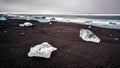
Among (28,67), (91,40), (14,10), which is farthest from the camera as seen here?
(14,10)

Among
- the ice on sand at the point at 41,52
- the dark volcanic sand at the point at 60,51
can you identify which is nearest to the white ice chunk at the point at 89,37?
the dark volcanic sand at the point at 60,51

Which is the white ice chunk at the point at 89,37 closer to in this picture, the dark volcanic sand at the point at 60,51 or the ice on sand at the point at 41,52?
the dark volcanic sand at the point at 60,51

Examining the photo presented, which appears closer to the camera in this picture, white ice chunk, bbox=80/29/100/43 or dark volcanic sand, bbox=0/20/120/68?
dark volcanic sand, bbox=0/20/120/68

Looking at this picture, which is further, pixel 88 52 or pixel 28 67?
pixel 88 52

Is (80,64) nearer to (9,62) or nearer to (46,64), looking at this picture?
(46,64)

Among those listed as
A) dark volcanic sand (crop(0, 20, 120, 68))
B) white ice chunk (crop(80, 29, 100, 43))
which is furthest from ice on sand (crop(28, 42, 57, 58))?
white ice chunk (crop(80, 29, 100, 43))

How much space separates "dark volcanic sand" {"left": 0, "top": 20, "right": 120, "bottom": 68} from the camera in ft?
2.60

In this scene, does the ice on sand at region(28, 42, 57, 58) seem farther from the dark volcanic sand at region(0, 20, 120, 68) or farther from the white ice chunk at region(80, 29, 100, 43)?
the white ice chunk at region(80, 29, 100, 43)

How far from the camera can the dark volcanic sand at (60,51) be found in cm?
79

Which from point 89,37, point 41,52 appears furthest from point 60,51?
point 89,37

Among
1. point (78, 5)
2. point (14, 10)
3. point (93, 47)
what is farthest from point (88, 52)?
point (14, 10)

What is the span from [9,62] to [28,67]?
0.13 metres

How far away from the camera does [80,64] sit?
0.80 m

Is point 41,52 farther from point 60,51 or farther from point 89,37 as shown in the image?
point 89,37
